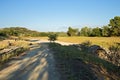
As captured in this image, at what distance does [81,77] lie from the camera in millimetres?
10898

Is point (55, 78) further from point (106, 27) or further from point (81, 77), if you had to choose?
point (106, 27)

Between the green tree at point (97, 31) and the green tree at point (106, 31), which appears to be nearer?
the green tree at point (106, 31)

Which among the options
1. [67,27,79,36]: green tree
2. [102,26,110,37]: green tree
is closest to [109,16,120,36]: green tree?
[102,26,110,37]: green tree

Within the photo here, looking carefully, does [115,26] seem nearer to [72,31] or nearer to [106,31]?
[106,31]

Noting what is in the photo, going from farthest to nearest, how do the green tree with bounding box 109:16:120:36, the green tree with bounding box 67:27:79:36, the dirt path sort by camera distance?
the green tree with bounding box 67:27:79:36, the green tree with bounding box 109:16:120:36, the dirt path

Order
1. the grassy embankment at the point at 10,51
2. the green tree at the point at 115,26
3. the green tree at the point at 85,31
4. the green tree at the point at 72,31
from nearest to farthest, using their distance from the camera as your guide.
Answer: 1. the grassy embankment at the point at 10,51
2. the green tree at the point at 115,26
3. the green tree at the point at 85,31
4. the green tree at the point at 72,31

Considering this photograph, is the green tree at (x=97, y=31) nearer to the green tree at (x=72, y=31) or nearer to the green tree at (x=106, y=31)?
the green tree at (x=106, y=31)

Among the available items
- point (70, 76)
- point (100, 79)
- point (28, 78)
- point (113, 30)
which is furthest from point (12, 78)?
point (113, 30)

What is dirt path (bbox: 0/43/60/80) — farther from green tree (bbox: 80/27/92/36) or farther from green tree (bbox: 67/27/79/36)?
green tree (bbox: 67/27/79/36)

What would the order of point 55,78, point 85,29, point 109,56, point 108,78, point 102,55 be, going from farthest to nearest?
point 85,29
point 102,55
point 109,56
point 108,78
point 55,78

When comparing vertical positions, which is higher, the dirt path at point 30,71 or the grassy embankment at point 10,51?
the dirt path at point 30,71

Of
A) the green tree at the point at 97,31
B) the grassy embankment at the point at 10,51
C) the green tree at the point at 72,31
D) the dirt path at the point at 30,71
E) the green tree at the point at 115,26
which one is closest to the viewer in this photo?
the dirt path at the point at 30,71

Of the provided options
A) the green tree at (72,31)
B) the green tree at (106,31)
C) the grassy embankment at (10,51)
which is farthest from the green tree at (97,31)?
the grassy embankment at (10,51)

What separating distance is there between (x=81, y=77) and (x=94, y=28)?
103851 millimetres
